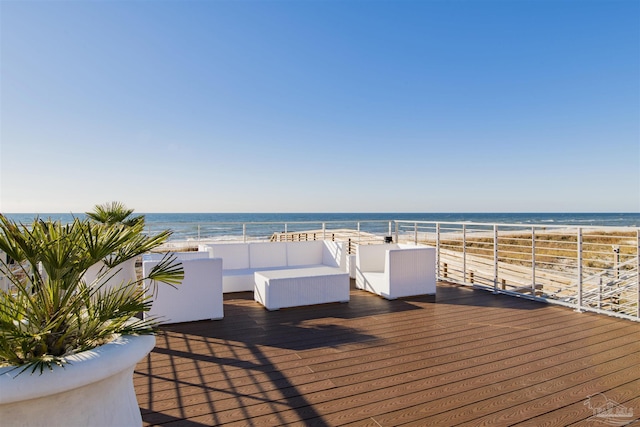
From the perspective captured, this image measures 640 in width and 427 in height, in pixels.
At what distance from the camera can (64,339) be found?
117 cm

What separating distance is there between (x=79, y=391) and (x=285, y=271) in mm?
3862

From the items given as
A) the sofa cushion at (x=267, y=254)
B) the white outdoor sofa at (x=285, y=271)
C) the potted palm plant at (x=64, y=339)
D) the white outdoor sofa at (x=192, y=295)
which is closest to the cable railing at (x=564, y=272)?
the white outdoor sofa at (x=285, y=271)

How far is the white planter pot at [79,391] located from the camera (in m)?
0.93

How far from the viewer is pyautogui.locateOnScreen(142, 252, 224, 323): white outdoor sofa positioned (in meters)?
3.59

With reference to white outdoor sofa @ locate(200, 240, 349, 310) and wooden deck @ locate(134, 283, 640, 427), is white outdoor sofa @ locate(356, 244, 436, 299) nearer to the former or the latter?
white outdoor sofa @ locate(200, 240, 349, 310)

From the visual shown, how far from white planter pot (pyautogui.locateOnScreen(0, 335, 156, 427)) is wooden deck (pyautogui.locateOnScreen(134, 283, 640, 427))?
0.84 metres

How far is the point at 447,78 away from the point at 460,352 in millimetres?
8455

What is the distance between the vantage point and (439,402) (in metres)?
2.05

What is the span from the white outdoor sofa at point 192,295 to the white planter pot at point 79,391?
2.50m

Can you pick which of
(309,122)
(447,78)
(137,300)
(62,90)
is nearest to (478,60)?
(447,78)

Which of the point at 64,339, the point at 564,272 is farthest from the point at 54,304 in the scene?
the point at 564,272

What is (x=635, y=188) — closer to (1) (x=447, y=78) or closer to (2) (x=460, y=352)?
(1) (x=447, y=78)

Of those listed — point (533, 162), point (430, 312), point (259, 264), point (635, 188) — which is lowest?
point (430, 312)

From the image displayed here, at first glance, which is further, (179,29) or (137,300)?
(179,29)
